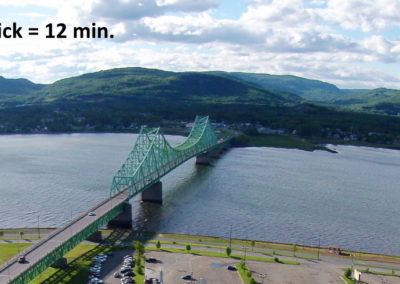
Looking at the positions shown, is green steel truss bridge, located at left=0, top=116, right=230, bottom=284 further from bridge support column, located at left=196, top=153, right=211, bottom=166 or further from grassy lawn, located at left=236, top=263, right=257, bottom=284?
grassy lawn, located at left=236, top=263, right=257, bottom=284

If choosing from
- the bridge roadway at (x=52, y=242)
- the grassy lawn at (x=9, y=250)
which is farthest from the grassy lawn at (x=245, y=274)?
the grassy lawn at (x=9, y=250)

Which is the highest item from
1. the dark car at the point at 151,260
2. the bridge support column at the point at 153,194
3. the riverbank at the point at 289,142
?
the riverbank at the point at 289,142

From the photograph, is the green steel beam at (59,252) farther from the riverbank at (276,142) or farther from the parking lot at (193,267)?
the riverbank at (276,142)

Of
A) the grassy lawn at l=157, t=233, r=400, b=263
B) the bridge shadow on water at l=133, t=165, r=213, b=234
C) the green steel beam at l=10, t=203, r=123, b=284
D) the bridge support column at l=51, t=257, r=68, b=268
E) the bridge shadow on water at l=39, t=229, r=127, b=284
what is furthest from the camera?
the bridge shadow on water at l=133, t=165, r=213, b=234

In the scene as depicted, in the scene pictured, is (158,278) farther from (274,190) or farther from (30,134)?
(30,134)

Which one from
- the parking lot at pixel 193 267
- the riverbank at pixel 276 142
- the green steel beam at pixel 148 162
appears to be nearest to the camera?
the parking lot at pixel 193 267

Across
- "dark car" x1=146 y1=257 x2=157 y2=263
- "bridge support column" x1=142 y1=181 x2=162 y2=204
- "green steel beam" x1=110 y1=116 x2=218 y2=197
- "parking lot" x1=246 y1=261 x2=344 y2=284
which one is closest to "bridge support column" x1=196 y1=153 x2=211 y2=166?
"green steel beam" x1=110 y1=116 x2=218 y2=197
